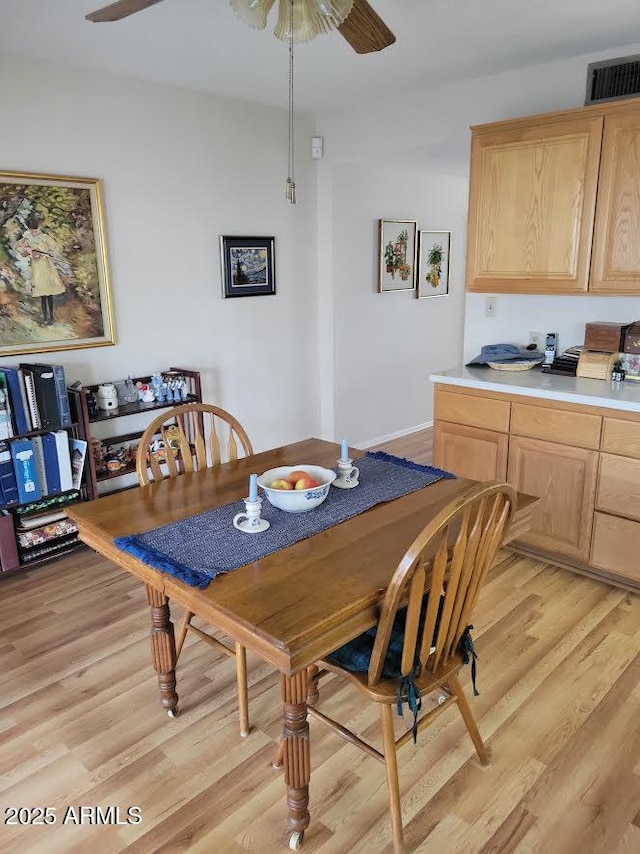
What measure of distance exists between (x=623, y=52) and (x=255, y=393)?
273 cm

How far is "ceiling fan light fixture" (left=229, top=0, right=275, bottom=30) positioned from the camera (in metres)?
1.71

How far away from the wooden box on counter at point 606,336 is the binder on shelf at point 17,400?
2722mm

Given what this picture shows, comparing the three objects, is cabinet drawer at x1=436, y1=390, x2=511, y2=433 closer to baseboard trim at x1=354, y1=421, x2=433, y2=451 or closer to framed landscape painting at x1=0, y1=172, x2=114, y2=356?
baseboard trim at x1=354, y1=421, x2=433, y2=451

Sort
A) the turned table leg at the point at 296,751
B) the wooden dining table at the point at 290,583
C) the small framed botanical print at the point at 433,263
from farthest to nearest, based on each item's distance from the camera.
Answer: the small framed botanical print at the point at 433,263, the turned table leg at the point at 296,751, the wooden dining table at the point at 290,583

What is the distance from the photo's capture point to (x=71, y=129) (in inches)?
121

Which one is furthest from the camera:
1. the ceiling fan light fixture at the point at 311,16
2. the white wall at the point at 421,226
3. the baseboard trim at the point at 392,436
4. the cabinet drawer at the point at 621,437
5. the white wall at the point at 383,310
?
the baseboard trim at the point at 392,436

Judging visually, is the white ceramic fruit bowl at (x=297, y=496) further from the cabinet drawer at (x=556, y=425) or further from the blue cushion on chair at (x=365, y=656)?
the cabinet drawer at (x=556, y=425)

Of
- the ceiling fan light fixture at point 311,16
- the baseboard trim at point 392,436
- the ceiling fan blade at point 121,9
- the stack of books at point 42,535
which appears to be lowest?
the baseboard trim at point 392,436

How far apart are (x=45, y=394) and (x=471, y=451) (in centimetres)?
210

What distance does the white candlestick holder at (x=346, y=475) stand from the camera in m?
2.05

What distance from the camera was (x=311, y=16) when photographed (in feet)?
5.92

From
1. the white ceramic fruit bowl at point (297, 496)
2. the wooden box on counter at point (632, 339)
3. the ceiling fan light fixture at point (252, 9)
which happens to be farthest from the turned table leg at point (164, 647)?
the wooden box on counter at point (632, 339)

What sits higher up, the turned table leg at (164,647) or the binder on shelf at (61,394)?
the binder on shelf at (61,394)

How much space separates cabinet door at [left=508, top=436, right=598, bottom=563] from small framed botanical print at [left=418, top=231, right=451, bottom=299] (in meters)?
2.59
